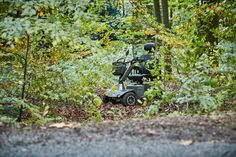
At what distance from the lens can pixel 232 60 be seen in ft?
22.9

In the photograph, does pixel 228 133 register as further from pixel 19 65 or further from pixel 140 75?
pixel 140 75

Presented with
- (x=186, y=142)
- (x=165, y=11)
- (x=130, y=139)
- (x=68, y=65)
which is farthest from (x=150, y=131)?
(x=165, y=11)

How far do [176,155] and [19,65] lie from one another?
480 centimetres

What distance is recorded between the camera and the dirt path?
3285 mm

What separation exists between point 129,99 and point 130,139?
20.6 ft

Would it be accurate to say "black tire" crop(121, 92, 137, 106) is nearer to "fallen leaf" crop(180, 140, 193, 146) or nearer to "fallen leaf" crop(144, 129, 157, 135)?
"fallen leaf" crop(144, 129, 157, 135)

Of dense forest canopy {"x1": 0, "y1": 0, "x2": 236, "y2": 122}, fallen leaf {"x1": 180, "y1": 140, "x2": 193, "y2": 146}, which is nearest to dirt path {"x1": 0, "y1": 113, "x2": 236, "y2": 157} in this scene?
fallen leaf {"x1": 180, "y1": 140, "x2": 193, "y2": 146}

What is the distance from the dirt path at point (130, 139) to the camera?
329 cm

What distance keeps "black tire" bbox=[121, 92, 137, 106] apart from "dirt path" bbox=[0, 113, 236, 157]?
211 inches

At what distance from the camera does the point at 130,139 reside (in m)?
3.64

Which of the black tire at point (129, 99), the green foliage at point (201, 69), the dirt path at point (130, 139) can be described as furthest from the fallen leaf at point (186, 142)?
the black tire at point (129, 99)

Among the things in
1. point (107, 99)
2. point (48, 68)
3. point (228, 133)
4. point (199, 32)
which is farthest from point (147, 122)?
point (199, 32)

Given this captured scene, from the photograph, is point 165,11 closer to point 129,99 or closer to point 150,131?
point 129,99

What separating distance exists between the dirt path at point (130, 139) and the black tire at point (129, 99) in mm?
5368
